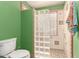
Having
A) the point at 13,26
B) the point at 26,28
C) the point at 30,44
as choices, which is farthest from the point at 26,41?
the point at 13,26

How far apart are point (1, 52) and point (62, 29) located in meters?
2.94

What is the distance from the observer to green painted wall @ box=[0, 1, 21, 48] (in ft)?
7.07

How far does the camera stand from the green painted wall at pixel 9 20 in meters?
2.16

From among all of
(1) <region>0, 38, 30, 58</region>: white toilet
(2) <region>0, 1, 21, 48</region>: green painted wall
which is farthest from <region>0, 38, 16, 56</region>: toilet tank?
(2) <region>0, 1, 21, 48</region>: green painted wall

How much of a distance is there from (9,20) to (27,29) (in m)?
0.62

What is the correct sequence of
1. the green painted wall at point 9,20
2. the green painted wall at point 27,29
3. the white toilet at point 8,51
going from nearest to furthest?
the white toilet at point 8,51 < the green painted wall at point 9,20 < the green painted wall at point 27,29

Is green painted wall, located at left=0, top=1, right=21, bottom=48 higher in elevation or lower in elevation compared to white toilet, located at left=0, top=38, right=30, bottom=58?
higher

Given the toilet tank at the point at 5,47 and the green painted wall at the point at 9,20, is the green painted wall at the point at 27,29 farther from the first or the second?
the toilet tank at the point at 5,47

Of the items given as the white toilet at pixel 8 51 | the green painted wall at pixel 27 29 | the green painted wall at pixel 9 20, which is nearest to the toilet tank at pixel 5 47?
the white toilet at pixel 8 51

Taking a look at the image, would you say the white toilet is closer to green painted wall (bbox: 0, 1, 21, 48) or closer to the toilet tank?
the toilet tank

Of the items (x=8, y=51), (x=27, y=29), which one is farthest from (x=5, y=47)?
(x=27, y=29)

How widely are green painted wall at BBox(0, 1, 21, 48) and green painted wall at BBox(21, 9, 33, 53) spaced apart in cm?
16

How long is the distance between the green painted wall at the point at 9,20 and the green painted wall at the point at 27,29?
0.16 m

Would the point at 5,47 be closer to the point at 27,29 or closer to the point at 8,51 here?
the point at 8,51
